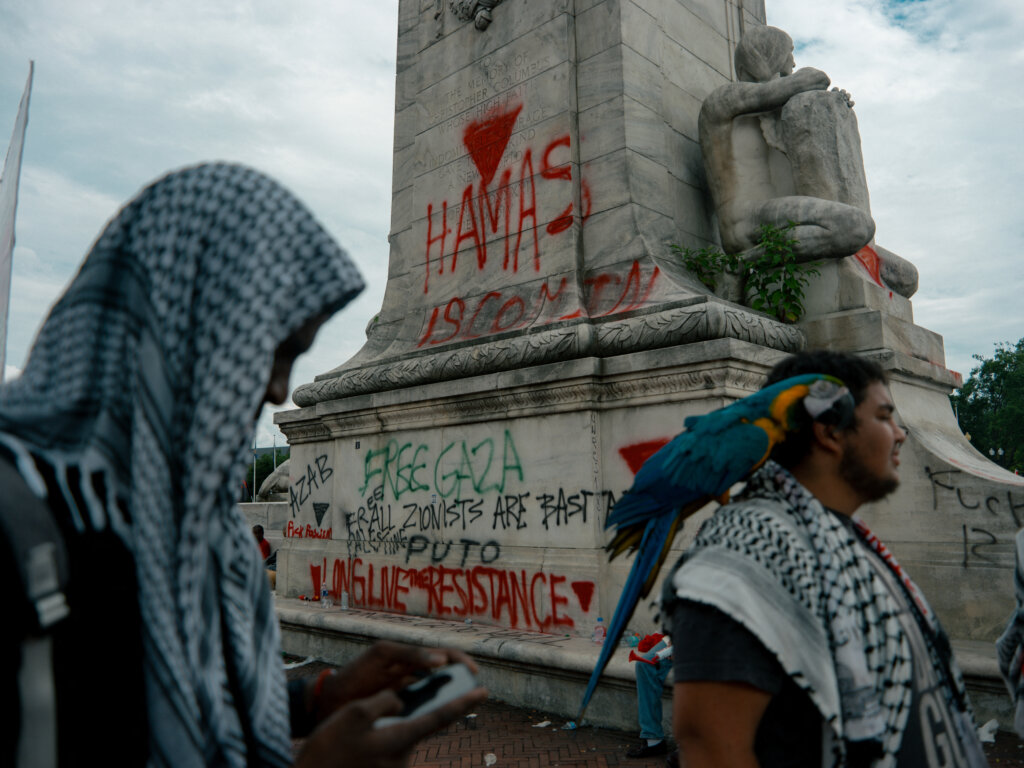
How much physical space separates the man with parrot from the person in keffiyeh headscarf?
33.3 inches

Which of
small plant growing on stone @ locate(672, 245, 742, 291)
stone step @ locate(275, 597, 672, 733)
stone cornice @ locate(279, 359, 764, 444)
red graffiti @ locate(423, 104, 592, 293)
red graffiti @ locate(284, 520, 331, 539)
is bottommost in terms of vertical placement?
stone step @ locate(275, 597, 672, 733)

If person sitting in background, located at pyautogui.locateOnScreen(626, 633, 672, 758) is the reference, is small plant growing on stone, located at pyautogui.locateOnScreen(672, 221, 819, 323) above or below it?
above

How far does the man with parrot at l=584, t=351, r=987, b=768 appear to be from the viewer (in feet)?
5.14

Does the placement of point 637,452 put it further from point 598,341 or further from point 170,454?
point 170,454

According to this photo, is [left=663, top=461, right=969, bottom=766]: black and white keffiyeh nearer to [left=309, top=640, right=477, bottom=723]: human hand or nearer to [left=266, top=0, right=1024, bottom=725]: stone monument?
[left=309, top=640, right=477, bottom=723]: human hand

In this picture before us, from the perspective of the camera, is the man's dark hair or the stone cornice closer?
the man's dark hair

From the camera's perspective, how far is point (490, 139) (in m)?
7.95

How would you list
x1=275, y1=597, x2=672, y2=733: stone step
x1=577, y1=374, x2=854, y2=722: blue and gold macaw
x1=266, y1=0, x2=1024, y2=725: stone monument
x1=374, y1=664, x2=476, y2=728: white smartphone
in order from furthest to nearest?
1. x1=266, y1=0, x2=1024, y2=725: stone monument
2. x1=275, y1=597, x2=672, y2=733: stone step
3. x1=577, y1=374, x2=854, y2=722: blue and gold macaw
4. x1=374, y1=664, x2=476, y2=728: white smartphone

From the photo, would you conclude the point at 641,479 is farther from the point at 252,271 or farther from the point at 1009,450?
the point at 1009,450

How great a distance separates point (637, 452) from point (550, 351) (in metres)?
1.16

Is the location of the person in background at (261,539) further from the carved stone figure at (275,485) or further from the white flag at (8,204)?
the carved stone figure at (275,485)

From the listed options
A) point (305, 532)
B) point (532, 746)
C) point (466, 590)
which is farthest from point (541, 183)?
point (532, 746)

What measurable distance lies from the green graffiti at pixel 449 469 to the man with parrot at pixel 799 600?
454 centimetres

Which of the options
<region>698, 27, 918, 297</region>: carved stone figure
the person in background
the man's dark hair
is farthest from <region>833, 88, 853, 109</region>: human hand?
the person in background
